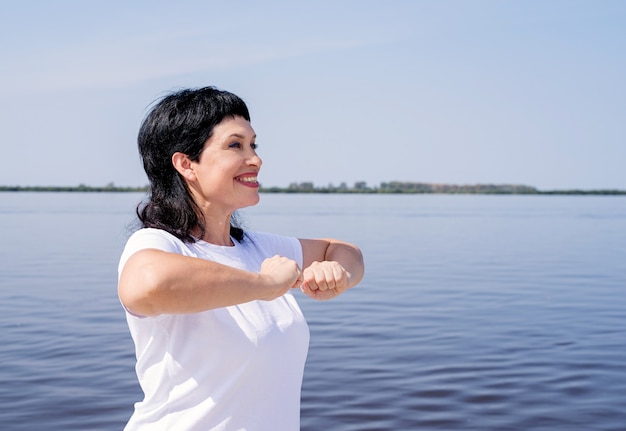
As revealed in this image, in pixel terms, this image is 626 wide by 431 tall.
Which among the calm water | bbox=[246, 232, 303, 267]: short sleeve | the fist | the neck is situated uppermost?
the neck

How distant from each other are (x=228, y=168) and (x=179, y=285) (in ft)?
1.67

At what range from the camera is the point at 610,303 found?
12.6 m

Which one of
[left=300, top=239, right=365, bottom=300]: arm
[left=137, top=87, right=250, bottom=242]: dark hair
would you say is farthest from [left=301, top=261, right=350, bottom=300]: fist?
[left=137, top=87, right=250, bottom=242]: dark hair

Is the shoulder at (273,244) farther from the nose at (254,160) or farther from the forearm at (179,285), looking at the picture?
the forearm at (179,285)

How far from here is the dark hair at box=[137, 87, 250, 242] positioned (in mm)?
2352

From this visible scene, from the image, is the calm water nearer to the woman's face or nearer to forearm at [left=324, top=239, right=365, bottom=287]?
the woman's face

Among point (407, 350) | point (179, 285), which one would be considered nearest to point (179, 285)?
point (179, 285)

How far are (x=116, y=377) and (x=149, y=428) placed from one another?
5.65 meters

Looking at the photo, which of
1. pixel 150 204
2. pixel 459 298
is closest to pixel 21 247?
pixel 459 298

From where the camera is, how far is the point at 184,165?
2.38m

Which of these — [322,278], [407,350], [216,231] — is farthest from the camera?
[407,350]

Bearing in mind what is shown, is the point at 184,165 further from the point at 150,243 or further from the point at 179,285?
the point at 179,285

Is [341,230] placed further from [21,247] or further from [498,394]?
[498,394]

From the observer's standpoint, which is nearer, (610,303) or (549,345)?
(549,345)
